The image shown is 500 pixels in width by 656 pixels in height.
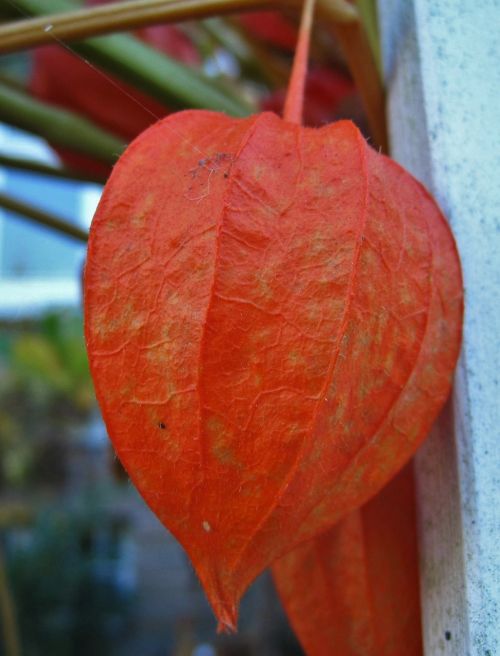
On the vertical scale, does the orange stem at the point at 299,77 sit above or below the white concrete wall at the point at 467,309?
above

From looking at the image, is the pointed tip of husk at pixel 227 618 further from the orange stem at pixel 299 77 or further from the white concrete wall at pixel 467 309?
the orange stem at pixel 299 77

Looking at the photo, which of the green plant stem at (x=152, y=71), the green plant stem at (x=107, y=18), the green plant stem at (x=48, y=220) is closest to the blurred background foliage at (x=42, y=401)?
the green plant stem at (x=48, y=220)

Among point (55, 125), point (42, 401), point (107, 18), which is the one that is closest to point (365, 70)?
point (107, 18)

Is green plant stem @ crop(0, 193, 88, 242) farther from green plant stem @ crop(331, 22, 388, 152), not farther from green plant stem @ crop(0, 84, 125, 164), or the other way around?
green plant stem @ crop(331, 22, 388, 152)

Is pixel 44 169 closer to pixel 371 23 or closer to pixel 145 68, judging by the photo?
pixel 145 68

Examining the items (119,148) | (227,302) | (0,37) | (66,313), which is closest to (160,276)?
(227,302)
